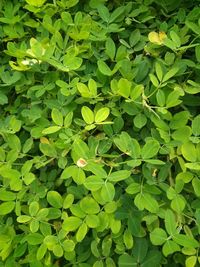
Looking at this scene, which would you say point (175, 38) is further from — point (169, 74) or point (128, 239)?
point (128, 239)

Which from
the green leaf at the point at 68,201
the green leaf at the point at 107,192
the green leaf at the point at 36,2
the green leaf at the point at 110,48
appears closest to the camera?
the green leaf at the point at 107,192

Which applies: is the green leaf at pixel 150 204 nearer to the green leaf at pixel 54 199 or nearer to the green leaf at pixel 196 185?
the green leaf at pixel 196 185

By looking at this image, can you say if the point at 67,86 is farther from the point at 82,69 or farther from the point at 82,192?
the point at 82,192

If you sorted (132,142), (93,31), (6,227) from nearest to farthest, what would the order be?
(132,142) < (6,227) < (93,31)

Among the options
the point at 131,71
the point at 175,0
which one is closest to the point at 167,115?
the point at 131,71

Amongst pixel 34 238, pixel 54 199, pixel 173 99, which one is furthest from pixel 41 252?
pixel 173 99

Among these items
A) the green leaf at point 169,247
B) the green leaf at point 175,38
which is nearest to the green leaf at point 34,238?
the green leaf at point 169,247

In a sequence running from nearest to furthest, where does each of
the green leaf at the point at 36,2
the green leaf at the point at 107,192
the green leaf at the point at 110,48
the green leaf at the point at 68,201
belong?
the green leaf at the point at 107,192 → the green leaf at the point at 68,201 → the green leaf at the point at 110,48 → the green leaf at the point at 36,2

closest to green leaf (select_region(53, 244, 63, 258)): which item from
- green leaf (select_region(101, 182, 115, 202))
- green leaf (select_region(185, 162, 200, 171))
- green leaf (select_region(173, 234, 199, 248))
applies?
green leaf (select_region(101, 182, 115, 202))
